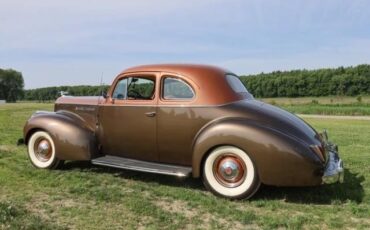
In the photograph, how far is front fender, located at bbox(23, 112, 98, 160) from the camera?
7.25 metres

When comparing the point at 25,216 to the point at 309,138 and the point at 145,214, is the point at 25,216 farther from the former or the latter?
the point at 309,138

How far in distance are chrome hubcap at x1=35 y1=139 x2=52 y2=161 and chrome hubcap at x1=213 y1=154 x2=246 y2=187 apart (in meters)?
3.12

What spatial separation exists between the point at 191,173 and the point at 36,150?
308 centimetres

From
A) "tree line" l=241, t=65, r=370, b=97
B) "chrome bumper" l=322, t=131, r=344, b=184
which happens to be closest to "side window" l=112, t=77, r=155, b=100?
"chrome bumper" l=322, t=131, r=344, b=184

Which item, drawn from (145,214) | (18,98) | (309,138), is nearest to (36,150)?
(145,214)

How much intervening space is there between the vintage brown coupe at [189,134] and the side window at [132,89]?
0.05 ft

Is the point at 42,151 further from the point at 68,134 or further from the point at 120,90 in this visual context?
the point at 120,90

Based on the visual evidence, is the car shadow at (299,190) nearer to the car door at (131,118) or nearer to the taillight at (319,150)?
the car door at (131,118)

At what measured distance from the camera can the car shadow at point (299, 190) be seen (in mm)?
6043

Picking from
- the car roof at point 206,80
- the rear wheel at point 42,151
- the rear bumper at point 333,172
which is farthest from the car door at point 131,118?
the rear bumper at point 333,172

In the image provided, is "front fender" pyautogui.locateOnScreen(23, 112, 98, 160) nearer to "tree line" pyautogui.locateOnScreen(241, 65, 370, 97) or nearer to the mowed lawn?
the mowed lawn

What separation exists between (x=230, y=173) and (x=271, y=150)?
66cm

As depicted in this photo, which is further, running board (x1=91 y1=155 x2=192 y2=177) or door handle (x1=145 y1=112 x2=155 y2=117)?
door handle (x1=145 y1=112 x2=155 y2=117)

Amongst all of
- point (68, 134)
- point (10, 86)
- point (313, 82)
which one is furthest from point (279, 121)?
point (10, 86)
